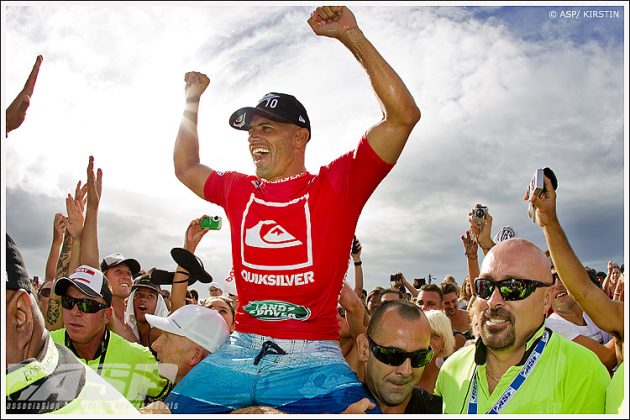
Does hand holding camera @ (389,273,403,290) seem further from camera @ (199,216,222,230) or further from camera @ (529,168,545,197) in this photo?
camera @ (529,168,545,197)

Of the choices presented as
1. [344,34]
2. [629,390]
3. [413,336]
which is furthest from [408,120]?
[629,390]

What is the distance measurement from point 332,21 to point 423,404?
249cm

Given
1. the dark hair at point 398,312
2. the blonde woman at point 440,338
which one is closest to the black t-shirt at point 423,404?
the dark hair at point 398,312

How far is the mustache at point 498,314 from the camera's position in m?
3.21

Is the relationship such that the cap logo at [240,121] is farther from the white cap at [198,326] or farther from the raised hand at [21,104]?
the white cap at [198,326]

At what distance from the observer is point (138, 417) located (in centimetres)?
195

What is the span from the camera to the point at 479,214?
19.9 ft

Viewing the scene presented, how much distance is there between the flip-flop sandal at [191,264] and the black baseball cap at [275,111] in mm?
2116

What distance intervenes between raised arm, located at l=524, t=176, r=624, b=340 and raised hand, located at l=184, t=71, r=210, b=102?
8.30 feet

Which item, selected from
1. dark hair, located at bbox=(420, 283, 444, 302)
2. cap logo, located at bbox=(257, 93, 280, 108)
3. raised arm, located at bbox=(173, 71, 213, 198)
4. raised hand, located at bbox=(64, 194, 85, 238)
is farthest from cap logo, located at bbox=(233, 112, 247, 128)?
dark hair, located at bbox=(420, 283, 444, 302)

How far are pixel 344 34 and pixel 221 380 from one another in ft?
6.67

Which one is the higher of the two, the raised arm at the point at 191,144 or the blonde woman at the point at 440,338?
the raised arm at the point at 191,144

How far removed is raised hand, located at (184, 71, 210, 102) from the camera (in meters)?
4.07

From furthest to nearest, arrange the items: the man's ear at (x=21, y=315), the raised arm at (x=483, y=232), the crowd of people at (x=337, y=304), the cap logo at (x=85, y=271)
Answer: the raised arm at (x=483, y=232) → the cap logo at (x=85, y=271) → the crowd of people at (x=337, y=304) → the man's ear at (x=21, y=315)
